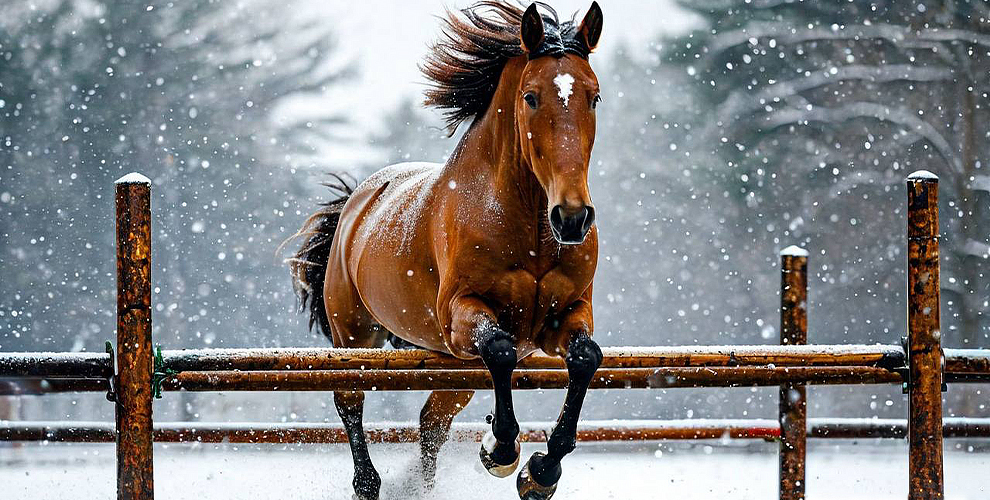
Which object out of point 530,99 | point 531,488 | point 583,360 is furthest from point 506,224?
point 531,488

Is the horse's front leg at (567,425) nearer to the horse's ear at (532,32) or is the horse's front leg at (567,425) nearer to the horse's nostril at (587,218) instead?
the horse's nostril at (587,218)

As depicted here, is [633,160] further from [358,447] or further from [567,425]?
[567,425]

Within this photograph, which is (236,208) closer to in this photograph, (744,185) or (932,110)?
(744,185)

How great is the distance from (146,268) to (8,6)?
1333 cm

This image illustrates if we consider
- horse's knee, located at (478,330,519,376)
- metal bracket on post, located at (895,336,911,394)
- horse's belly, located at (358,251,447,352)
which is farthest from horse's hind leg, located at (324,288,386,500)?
metal bracket on post, located at (895,336,911,394)

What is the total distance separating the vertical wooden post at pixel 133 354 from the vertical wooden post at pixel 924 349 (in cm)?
293

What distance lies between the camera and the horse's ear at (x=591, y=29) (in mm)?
3373

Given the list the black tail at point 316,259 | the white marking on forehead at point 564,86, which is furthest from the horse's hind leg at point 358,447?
the white marking on forehead at point 564,86

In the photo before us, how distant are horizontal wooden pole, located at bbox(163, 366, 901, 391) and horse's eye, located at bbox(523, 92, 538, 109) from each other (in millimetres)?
1066

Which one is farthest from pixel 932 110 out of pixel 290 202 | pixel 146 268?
pixel 146 268

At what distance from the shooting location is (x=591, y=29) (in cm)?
341

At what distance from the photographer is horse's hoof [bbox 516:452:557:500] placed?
3.40 meters

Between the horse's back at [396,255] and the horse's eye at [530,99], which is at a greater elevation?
the horse's eye at [530,99]

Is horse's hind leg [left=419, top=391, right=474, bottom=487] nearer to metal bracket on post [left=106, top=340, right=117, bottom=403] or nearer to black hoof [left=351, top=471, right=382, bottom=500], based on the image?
A: black hoof [left=351, top=471, right=382, bottom=500]
